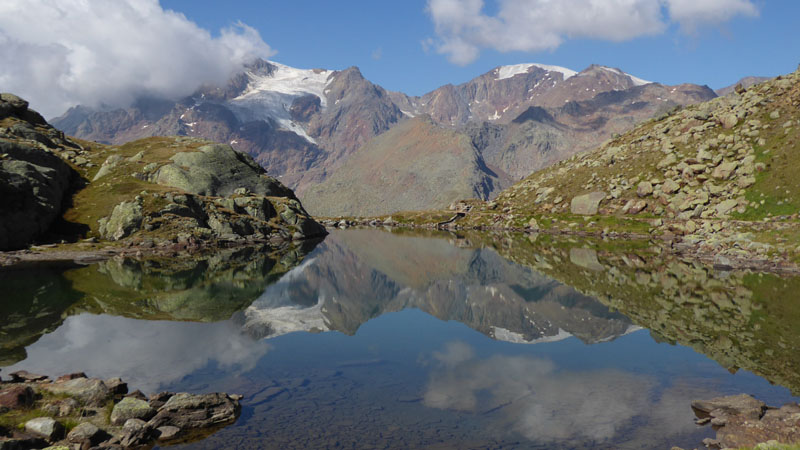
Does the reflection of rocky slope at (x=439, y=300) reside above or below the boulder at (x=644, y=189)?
below

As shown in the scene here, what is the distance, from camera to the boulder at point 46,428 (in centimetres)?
1823

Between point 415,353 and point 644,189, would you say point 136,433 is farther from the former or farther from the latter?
point 644,189

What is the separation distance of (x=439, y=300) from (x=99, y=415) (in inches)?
1621

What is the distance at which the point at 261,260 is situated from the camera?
8744 centimetres

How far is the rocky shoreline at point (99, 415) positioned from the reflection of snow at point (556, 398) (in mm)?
11440

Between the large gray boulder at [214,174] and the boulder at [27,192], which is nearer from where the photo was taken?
the boulder at [27,192]

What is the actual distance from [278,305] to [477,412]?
33515mm

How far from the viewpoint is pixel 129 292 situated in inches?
2119

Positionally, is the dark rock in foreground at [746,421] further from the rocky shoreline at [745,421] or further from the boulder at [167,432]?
the boulder at [167,432]

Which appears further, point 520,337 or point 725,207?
point 725,207

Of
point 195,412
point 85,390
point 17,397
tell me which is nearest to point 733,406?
point 195,412

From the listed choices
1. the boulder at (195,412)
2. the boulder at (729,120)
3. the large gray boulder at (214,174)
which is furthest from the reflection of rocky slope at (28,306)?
the boulder at (729,120)

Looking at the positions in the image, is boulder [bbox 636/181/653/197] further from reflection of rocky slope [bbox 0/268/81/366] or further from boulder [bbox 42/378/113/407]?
boulder [bbox 42/378/113/407]

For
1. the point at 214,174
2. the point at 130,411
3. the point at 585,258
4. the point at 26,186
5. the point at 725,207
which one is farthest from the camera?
the point at 214,174
